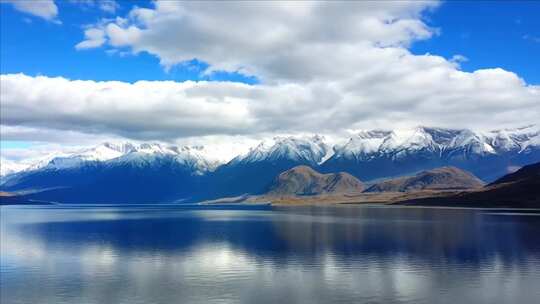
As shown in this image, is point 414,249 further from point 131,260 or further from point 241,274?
point 131,260

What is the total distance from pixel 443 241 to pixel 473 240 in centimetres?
785

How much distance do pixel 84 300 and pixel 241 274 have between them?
23531 millimetres

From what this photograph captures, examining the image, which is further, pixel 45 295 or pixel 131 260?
pixel 131 260

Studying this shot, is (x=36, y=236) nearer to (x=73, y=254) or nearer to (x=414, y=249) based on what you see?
(x=73, y=254)

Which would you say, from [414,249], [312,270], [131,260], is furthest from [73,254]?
[414,249]

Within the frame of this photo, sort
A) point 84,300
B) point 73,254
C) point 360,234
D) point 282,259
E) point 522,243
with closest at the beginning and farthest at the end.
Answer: point 84,300 → point 282,259 → point 73,254 → point 522,243 → point 360,234

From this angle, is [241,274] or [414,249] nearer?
[241,274]

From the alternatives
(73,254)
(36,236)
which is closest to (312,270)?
(73,254)

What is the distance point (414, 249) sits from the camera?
354 feet

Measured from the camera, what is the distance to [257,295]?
63844mm

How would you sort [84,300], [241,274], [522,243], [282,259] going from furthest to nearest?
[522,243] → [282,259] → [241,274] → [84,300]

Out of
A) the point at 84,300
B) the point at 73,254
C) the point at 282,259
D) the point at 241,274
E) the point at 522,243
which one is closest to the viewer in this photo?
the point at 84,300

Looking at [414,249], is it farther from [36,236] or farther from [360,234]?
[36,236]

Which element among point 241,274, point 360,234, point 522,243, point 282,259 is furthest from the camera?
point 360,234
